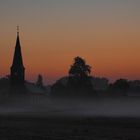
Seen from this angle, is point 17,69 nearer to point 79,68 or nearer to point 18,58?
point 18,58

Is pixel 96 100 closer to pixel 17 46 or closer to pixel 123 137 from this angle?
pixel 17 46

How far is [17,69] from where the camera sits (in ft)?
458

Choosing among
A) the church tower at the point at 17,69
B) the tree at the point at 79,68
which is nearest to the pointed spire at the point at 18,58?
the church tower at the point at 17,69

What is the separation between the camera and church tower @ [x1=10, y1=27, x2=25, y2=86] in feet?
451

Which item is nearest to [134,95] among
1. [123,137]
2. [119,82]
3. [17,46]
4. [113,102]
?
[119,82]

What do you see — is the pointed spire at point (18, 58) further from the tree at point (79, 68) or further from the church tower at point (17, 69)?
the tree at point (79, 68)

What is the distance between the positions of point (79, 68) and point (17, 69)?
791 inches

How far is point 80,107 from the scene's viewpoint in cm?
12688

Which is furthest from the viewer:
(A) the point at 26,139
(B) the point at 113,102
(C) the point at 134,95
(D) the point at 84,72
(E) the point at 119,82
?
(C) the point at 134,95

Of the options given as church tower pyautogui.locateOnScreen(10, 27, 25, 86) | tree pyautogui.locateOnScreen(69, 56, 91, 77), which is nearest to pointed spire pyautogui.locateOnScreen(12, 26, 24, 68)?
church tower pyautogui.locateOnScreen(10, 27, 25, 86)

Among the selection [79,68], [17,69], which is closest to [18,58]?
[17,69]

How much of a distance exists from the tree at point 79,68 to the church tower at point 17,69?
Result: 16.3m

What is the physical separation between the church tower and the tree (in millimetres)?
16347

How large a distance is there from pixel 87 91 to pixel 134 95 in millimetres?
Result: 69149
